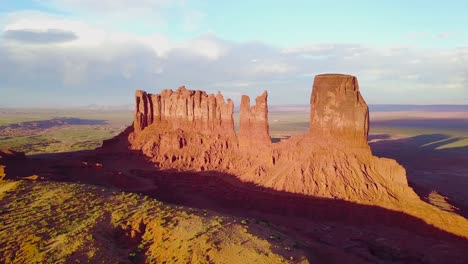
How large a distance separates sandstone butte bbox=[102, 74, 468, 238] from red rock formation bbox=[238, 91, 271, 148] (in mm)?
140

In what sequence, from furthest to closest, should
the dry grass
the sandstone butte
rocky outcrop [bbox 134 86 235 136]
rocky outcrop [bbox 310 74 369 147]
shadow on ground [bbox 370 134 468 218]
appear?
rocky outcrop [bbox 134 86 235 136] < shadow on ground [bbox 370 134 468 218] < rocky outcrop [bbox 310 74 369 147] < the sandstone butte < the dry grass

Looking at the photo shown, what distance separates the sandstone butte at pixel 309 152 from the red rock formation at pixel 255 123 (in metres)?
0.14

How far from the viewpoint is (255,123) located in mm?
52875

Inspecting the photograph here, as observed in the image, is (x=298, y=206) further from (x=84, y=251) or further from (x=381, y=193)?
(x=84, y=251)

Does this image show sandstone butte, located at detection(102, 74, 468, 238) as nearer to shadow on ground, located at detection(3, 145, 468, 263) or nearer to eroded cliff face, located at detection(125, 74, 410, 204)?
eroded cliff face, located at detection(125, 74, 410, 204)

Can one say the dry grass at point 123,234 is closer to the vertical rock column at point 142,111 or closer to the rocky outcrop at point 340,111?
the rocky outcrop at point 340,111

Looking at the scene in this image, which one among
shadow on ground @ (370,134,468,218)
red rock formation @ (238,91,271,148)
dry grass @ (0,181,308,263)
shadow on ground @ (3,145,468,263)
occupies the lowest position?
shadow on ground @ (370,134,468,218)

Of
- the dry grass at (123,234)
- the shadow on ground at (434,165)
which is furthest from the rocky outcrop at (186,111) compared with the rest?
the dry grass at (123,234)

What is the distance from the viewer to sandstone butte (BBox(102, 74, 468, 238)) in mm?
39438

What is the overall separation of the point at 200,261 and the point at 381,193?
25.7 metres

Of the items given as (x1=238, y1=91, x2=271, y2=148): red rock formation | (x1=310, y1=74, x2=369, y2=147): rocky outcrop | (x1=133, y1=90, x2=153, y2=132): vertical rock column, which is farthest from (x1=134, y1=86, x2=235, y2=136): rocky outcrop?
(x1=310, y1=74, x2=369, y2=147): rocky outcrop

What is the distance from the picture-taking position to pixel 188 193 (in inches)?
1864

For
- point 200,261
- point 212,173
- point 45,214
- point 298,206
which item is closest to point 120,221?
point 45,214

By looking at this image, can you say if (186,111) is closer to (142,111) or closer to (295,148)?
(142,111)
